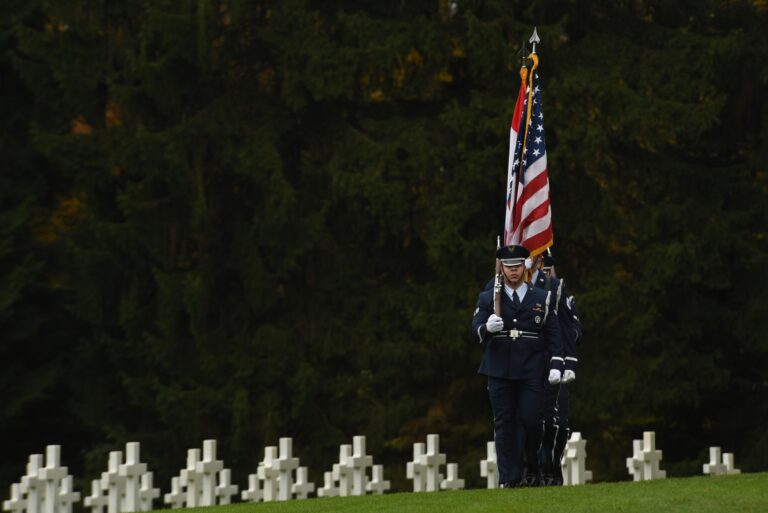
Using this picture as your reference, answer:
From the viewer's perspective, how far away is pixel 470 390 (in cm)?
2644

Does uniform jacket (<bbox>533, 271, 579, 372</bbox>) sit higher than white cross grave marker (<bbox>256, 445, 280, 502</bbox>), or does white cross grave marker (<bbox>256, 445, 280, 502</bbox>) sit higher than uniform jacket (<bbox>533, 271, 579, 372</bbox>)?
uniform jacket (<bbox>533, 271, 579, 372</bbox>)

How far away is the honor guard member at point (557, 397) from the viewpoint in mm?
13820

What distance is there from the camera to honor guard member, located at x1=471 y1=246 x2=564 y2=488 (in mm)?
13438

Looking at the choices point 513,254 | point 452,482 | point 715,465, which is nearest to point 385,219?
point 715,465

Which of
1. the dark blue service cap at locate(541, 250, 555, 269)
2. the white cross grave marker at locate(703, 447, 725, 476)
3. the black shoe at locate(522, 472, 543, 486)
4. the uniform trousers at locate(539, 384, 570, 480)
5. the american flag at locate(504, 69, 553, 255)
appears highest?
the american flag at locate(504, 69, 553, 255)

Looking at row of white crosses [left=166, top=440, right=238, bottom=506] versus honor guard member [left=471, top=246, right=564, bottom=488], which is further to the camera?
row of white crosses [left=166, top=440, right=238, bottom=506]

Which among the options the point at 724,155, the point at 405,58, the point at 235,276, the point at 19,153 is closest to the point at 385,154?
the point at 405,58

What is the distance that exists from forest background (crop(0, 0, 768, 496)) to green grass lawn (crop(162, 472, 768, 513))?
11.4 meters

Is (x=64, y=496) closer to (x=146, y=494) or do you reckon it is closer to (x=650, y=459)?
(x=146, y=494)

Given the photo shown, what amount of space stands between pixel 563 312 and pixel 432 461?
14.5 feet

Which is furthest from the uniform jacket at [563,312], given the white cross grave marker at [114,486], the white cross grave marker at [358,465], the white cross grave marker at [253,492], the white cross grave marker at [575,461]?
the white cross grave marker at [253,492]

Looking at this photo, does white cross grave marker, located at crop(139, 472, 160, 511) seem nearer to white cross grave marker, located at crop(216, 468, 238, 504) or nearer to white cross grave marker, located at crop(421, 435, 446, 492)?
white cross grave marker, located at crop(216, 468, 238, 504)

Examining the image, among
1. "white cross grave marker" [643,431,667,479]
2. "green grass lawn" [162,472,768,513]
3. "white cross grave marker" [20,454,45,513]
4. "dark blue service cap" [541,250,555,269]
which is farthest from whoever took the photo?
"white cross grave marker" [643,431,667,479]

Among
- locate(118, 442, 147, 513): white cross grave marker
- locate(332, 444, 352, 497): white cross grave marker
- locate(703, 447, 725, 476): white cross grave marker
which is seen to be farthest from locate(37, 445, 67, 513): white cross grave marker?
locate(703, 447, 725, 476): white cross grave marker
